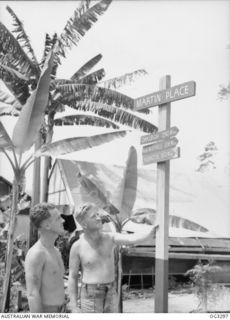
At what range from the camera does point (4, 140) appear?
16.2 ft

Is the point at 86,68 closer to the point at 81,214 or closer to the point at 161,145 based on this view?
the point at 161,145

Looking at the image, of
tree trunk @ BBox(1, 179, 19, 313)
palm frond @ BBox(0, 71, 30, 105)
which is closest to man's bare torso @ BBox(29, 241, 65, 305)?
tree trunk @ BBox(1, 179, 19, 313)

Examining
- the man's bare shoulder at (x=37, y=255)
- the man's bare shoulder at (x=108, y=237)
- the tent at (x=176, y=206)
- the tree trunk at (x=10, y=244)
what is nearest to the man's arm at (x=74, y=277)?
the man's bare shoulder at (x=108, y=237)

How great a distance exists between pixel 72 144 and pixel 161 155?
1.88 m

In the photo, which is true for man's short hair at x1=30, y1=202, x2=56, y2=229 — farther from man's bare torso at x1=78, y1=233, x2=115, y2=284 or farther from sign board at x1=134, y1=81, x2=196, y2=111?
sign board at x1=134, y1=81, x2=196, y2=111

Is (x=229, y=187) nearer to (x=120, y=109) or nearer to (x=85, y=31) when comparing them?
(x=120, y=109)

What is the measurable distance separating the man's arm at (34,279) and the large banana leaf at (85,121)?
6.71 m

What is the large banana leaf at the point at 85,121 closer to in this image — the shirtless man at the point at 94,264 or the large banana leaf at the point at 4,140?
the large banana leaf at the point at 4,140

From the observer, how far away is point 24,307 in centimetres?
687

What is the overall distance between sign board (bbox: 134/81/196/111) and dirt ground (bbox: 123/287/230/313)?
403 cm

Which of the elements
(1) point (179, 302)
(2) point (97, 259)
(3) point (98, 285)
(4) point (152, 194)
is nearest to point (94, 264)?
(2) point (97, 259)

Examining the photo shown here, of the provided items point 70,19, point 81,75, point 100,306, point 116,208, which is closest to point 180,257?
point 116,208

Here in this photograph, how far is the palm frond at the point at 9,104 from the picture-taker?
8.88 m

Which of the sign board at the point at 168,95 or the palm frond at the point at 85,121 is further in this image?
the palm frond at the point at 85,121
